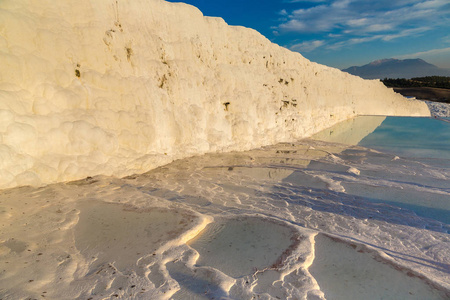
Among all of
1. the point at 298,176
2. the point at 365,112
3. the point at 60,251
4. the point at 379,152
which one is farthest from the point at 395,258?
the point at 365,112

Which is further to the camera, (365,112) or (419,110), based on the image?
(419,110)

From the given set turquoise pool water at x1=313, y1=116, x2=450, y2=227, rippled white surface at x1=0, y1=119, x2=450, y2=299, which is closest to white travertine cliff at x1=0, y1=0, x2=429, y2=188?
rippled white surface at x1=0, y1=119, x2=450, y2=299

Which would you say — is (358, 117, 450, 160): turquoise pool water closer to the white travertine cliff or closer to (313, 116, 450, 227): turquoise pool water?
(313, 116, 450, 227): turquoise pool water

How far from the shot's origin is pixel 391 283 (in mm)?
2773

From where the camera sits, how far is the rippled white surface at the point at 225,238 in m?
2.57

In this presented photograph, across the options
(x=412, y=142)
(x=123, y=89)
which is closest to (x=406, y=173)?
(x=412, y=142)

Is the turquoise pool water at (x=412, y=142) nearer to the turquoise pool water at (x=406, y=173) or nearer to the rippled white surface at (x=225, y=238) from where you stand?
the turquoise pool water at (x=406, y=173)

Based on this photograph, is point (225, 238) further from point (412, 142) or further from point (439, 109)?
point (439, 109)

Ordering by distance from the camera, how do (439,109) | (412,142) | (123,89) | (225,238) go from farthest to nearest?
(439,109)
(412,142)
(123,89)
(225,238)

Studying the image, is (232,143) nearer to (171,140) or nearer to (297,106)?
(171,140)

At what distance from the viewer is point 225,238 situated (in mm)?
3518

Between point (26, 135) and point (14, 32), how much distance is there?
1978 millimetres

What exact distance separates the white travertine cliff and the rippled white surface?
2.43ft

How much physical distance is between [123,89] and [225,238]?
14.6 ft
